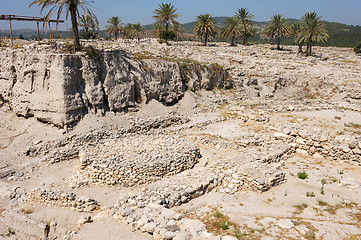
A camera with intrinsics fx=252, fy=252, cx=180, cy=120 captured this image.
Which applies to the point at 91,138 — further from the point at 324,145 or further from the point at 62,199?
the point at 324,145

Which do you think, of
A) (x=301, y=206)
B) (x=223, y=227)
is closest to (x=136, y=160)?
(x=223, y=227)

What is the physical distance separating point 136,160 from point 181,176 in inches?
100

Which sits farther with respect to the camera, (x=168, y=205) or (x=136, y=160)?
(x=136, y=160)

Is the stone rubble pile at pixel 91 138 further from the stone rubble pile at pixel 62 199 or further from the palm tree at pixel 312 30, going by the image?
the palm tree at pixel 312 30

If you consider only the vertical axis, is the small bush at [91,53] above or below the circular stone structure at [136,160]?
above

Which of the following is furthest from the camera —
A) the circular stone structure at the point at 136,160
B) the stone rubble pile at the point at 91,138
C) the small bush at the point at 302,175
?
the stone rubble pile at the point at 91,138

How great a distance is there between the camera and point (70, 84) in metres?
16.7

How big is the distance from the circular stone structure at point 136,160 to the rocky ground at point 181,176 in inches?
2.2

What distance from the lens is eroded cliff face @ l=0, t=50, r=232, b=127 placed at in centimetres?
1645

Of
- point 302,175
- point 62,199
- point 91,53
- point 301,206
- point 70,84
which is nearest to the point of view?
point 301,206

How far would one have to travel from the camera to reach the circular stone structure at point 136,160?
12891 mm

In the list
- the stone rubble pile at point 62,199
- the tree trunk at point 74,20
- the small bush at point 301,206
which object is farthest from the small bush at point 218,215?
the tree trunk at point 74,20

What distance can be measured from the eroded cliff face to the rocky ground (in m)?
0.80

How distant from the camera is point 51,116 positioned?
54.3 ft
